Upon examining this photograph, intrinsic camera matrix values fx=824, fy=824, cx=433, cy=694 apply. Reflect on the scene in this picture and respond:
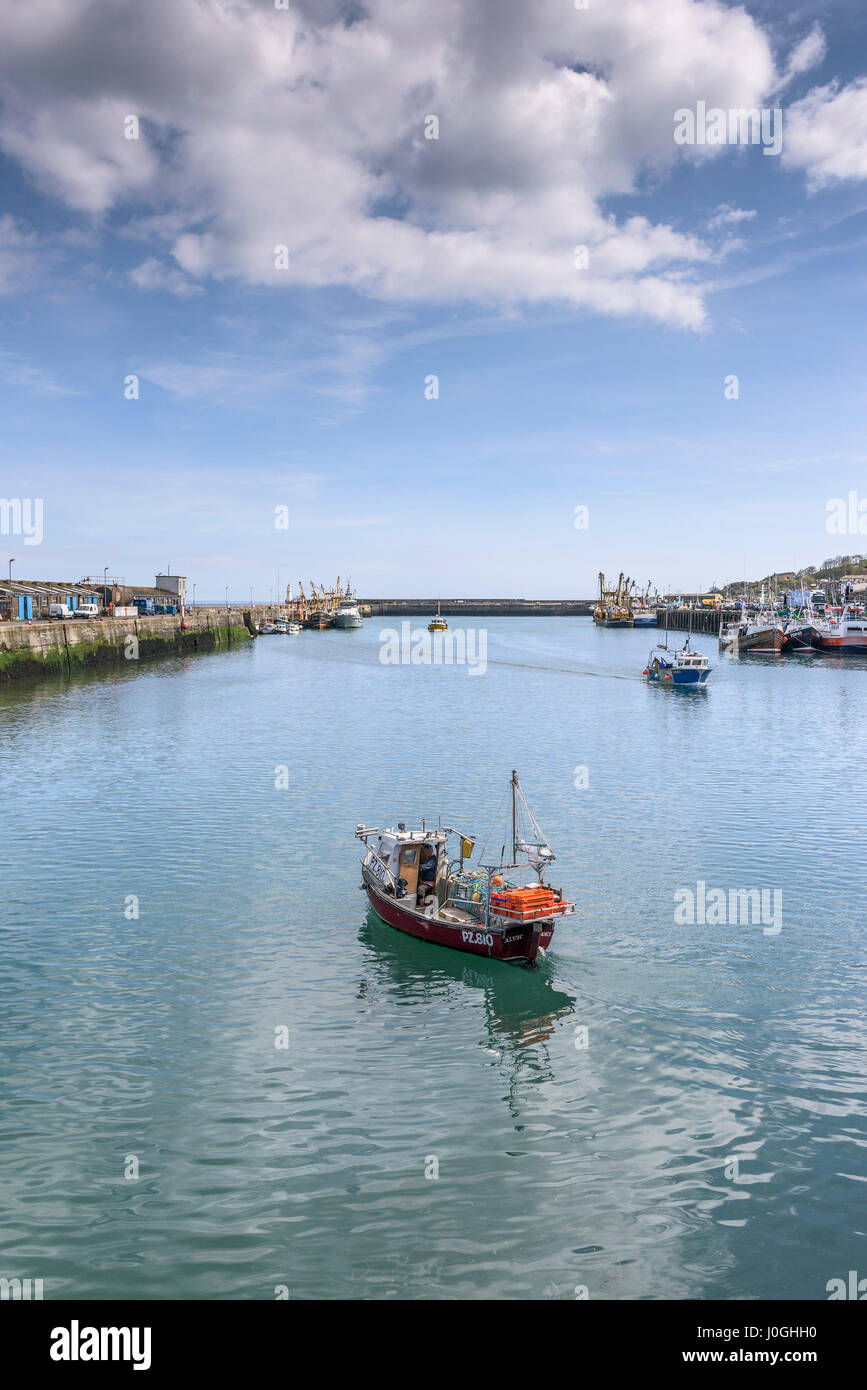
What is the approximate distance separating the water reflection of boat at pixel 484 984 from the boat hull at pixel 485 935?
1.55ft

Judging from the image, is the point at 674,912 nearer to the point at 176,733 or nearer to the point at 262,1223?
the point at 262,1223

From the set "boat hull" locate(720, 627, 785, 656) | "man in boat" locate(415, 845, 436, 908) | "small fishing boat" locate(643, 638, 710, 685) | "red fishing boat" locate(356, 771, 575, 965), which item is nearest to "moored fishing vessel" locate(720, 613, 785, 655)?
"boat hull" locate(720, 627, 785, 656)

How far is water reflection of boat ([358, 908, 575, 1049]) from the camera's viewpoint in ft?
66.5

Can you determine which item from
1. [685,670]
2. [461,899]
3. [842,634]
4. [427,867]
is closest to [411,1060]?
[461,899]

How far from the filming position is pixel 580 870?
3173 centimetres

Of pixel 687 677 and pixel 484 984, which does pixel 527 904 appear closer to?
pixel 484 984

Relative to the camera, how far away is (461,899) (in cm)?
2478

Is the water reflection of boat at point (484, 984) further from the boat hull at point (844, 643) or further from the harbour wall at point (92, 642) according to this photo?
the boat hull at point (844, 643)

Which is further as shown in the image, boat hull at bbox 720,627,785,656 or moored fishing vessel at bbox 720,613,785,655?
moored fishing vessel at bbox 720,613,785,655

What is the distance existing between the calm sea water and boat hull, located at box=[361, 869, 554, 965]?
680 mm

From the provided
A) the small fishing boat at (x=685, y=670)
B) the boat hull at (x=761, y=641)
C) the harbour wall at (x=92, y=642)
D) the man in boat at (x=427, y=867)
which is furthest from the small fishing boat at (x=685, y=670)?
the man in boat at (x=427, y=867)

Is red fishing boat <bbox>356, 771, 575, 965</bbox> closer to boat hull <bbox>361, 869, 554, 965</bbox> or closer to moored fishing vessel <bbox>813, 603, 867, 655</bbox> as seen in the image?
boat hull <bbox>361, 869, 554, 965</bbox>

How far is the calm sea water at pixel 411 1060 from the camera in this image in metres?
13.1
